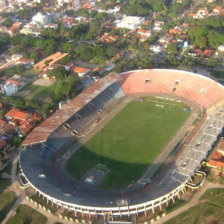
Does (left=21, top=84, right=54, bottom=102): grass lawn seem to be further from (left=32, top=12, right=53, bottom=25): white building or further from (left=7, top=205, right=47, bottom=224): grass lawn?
(left=32, top=12, right=53, bottom=25): white building

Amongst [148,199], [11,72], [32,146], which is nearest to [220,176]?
[148,199]

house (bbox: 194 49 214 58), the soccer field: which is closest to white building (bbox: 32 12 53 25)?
house (bbox: 194 49 214 58)

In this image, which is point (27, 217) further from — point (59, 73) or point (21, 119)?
point (59, 73)

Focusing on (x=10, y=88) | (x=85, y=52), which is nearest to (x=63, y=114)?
(x=10, y=88)

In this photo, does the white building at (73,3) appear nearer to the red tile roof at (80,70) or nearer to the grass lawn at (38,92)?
the red tile roof at (80,70)

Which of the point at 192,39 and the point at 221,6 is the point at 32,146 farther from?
the point at 221,6

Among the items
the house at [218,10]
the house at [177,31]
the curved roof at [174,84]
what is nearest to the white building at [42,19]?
the house at [177,31]
